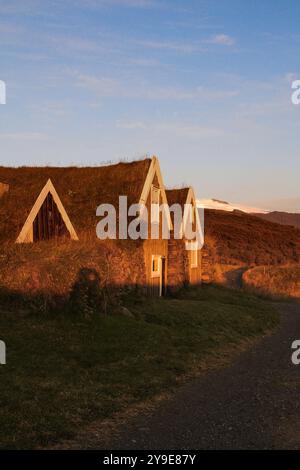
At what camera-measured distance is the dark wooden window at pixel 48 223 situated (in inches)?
841

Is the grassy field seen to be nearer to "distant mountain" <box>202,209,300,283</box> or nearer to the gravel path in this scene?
the gravel path

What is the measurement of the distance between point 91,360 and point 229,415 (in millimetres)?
4427

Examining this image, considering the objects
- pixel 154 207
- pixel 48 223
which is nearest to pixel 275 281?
pixel 154 207

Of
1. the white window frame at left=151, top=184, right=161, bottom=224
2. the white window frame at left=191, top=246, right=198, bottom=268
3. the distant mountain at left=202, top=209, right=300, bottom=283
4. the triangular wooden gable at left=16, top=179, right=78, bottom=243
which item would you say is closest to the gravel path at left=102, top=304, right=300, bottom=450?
the triangular wooden gable at left=16, top=179, right=78, bottom=243

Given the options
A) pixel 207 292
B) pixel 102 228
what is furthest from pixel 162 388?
pixel 207 292

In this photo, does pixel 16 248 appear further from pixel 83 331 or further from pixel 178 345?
pixel 178 345

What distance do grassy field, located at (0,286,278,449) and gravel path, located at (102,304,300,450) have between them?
80cm

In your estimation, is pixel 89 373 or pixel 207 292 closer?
pixel 89 373

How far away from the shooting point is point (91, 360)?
1257 centimetres

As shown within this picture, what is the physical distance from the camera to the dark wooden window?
2136 centimetres

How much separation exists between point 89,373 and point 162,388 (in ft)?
6.11

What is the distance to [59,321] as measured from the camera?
15492 millimetres

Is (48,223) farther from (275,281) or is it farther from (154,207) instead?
(275,281)

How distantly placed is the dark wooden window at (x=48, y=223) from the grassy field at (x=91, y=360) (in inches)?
182
